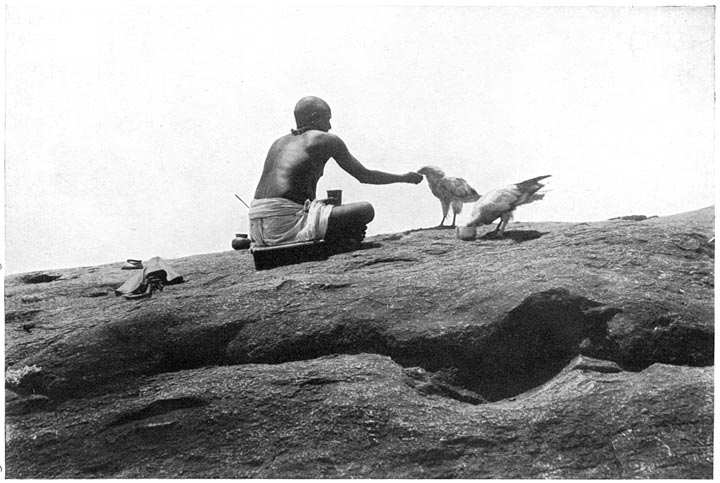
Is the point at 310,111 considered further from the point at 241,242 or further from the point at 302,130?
the point at 241,242

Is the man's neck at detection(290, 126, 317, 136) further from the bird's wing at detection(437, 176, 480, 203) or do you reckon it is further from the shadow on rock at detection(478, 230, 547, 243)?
the shadow on rock at detection(478, 230, 547, 243)

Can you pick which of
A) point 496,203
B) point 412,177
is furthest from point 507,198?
point 412,177

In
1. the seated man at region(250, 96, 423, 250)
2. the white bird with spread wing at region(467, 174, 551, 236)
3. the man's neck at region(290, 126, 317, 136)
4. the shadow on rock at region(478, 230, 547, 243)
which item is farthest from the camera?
the man's neck at region(290, 126, 317, 136)

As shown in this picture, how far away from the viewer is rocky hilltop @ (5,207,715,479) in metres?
6.70

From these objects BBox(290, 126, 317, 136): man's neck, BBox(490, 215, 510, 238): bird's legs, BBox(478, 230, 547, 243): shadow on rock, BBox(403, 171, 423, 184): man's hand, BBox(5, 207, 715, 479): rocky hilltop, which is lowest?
BBox(5, 207, 715, 479): rocky hilltop

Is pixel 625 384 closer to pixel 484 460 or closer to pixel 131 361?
pixel 484 460

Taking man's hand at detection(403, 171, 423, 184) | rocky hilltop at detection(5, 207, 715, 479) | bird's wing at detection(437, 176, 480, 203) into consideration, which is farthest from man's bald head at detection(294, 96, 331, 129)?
rocky hilltop at detection(5, 207, 715, 479)

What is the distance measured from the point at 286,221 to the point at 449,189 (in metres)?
2.15

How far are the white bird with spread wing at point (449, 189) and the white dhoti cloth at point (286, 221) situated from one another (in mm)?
1513

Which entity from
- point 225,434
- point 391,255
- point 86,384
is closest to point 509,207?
point 391,255

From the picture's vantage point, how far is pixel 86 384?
25.0ft

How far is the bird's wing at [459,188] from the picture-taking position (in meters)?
9.99

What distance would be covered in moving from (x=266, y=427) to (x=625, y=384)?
3.20 m

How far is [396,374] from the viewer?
729 centimetres
